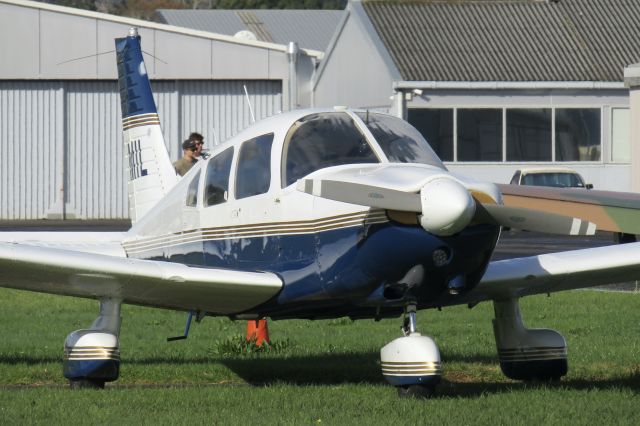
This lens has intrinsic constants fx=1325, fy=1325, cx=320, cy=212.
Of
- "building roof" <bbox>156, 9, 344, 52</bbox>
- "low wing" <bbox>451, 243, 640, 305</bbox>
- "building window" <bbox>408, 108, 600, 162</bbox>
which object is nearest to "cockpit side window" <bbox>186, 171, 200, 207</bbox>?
"low wing" <bbox>451, 243, 640, 305</bbox>

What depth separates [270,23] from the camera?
61.3 m

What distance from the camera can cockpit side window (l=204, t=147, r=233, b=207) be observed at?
10383 mm

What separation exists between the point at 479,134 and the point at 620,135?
12.8 ft

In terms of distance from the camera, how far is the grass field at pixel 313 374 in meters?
8.55

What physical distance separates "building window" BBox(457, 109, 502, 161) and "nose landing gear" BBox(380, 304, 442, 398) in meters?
26.4

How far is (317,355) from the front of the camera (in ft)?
41.2

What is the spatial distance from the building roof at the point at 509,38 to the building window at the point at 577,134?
100 cm

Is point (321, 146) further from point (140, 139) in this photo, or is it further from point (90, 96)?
point (90, 96)

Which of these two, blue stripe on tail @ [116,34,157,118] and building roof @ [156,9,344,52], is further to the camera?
building roof @ [156,9,344,52]

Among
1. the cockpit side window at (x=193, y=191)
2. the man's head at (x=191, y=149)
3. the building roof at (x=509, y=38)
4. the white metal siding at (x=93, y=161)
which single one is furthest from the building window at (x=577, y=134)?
the cockpit side window at (x=193, y=191)

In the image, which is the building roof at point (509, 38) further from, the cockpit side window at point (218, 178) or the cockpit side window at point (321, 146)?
the cockpit side window at point (321, 146)

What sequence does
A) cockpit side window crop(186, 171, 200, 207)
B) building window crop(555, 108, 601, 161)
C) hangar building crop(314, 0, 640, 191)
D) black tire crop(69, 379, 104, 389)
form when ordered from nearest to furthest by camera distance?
black tire crop(69, 379, 104, 389) < cockpit side window crop(186, 171, 200, 207) < hangar building crop(314, 0, 640, 191) < building window crop(555, 108, 601, 161)

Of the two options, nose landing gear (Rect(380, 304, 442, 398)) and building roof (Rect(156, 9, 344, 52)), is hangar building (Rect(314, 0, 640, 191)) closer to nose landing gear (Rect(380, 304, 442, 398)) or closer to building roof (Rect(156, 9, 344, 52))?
building roof (Rect(156, 9, 344, 52))

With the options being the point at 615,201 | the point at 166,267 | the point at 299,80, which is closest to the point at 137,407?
the point at 166,267
